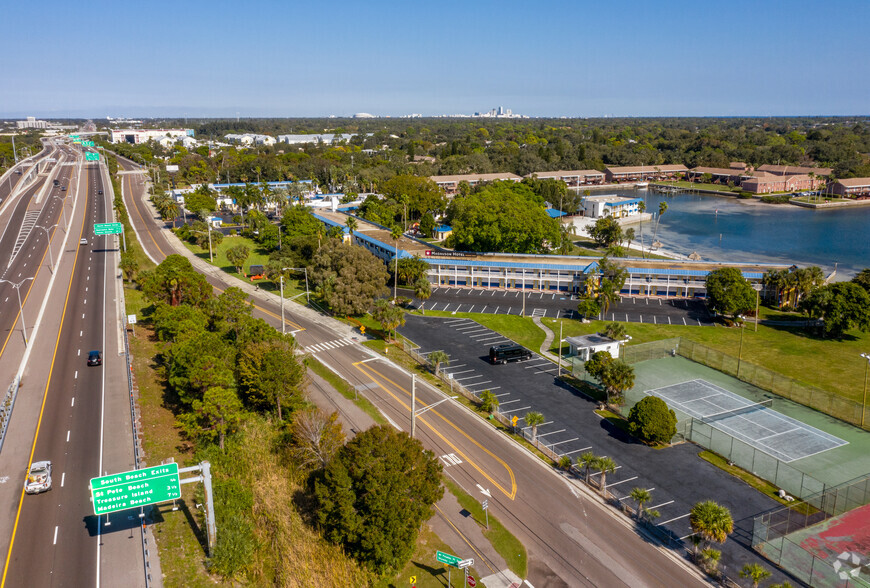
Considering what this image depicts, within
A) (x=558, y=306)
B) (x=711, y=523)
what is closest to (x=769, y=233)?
(x=558, y=306)

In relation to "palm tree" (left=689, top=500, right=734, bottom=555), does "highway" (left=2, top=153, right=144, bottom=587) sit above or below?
below

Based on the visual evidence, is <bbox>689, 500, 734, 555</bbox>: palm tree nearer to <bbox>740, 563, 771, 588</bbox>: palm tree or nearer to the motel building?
<bbox>740, 563, 771, 588</bbox>: palm tree

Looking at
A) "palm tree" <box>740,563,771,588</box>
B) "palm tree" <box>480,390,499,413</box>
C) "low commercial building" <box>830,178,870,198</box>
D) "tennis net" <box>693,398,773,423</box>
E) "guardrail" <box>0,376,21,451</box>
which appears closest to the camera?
"palm tree" <box>740,563,771,588</box>

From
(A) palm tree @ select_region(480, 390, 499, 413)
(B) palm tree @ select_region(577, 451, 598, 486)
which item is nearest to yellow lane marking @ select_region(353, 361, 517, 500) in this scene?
(A) palm tree @ select_region(480, 390, 499, 413)

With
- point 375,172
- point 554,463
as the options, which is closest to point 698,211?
point 375,172

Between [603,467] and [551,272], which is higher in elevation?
[551,272]

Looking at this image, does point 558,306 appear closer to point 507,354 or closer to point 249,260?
point 507,354

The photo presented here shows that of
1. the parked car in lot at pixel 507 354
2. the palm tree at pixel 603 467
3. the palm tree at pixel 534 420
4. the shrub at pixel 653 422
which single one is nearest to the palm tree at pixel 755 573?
the palm tree at pixel 603 467

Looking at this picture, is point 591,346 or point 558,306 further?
point 558,306

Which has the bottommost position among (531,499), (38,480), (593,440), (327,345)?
(531,499)
